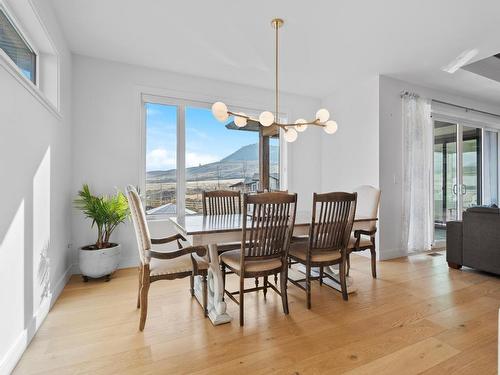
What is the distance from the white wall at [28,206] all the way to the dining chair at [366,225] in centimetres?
273

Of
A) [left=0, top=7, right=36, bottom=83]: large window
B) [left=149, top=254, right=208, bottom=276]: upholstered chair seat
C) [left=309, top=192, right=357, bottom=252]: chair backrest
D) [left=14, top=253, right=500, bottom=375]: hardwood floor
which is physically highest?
[left=0, top=7, right=36, bottom=83]: large window

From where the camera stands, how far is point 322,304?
2.43 m

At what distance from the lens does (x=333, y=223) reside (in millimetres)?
2346

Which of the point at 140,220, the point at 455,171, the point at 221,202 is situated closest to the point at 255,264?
the point at 140,220

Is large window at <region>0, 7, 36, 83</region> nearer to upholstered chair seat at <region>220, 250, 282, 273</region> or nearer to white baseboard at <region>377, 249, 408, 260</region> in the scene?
upholstered chair seat at <region>220, 250, 282, 273</region>

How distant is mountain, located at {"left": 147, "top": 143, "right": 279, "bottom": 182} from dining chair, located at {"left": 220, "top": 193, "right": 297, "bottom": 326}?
206 centimetres

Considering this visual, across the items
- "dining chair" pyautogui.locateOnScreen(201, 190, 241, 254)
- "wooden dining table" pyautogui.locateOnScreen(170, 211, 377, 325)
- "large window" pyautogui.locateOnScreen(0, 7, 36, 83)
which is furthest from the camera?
"dining chair" pyautogui.locateOnScreen(201, 190, 241, 254)

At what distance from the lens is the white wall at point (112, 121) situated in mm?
3266

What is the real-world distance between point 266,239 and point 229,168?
2382mm

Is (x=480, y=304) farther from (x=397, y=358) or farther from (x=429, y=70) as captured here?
(x=429, y=70)

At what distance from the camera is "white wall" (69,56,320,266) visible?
3.27 m

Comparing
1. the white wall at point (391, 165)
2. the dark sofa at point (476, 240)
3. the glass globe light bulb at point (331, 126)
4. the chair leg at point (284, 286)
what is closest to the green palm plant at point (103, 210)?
the chair leg at point (284, 286)

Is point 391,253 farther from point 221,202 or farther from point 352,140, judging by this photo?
point 221,202

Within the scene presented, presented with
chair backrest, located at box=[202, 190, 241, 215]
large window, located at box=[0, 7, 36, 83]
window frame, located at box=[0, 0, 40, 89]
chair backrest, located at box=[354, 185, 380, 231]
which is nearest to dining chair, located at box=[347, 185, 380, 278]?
chair backrest, located at box=[354, 185, 380, 231]
